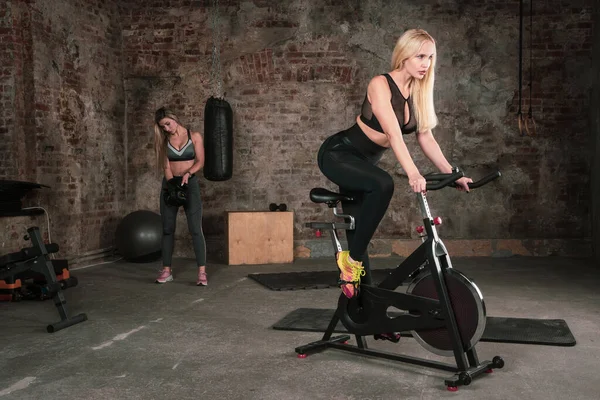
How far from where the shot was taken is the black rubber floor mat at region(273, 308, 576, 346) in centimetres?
400

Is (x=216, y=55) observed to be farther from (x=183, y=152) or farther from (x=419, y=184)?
(x=419, y=184)

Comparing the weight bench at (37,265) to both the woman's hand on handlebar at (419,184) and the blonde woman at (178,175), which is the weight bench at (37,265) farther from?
the woman's hand on handlebar at (419,184)

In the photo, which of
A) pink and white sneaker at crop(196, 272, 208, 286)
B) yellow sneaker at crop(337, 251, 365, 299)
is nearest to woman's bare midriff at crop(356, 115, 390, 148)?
yellow sneaker at crop(337, 251, 365, 299)

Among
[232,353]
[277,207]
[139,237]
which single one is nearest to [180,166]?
[139,237]

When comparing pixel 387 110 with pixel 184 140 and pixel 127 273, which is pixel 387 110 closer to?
pixel 184 140

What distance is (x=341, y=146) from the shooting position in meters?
3.54

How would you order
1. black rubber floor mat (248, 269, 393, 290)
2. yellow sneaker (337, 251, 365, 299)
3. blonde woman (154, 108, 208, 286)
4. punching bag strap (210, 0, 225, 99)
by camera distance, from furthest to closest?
punching bag strap (210, 0, 225, 99) < blonde woman (154, 108, 208, 286) < black rubber floor mat (248, 269, 393, 290) < yellow sneaker (337, 251, 365, 299)

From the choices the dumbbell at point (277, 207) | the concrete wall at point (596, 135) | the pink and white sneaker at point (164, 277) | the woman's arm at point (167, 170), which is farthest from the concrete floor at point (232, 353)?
the concrete wall at point (596, 135)

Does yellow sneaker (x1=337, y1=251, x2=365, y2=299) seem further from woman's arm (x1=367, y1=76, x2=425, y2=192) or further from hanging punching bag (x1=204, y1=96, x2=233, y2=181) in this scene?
hanging punching bag (x1=204, y1=96, x2=233, y2=181)

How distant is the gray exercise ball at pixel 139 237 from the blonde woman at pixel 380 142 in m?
4.58

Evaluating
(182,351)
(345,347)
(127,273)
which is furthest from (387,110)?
(127,273)

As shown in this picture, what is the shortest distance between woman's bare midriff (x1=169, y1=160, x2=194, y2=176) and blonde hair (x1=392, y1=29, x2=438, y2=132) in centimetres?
332

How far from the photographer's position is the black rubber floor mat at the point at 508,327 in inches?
157

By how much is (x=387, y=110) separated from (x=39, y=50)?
5.01 m
